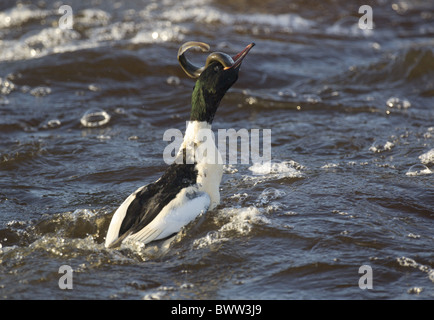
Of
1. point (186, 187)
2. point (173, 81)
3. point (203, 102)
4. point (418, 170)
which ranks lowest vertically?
point (186, 187)

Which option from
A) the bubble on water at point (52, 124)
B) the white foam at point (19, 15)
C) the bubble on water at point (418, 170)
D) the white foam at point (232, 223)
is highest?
the white foam at point (19, 15)

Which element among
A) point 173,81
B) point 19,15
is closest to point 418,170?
point 173,81

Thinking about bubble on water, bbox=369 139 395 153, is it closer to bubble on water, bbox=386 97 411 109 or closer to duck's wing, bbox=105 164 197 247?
bubble on water, bbox=386 97 411 109

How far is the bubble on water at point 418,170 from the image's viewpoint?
5.89 meters

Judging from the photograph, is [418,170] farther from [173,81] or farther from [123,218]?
[173,81]

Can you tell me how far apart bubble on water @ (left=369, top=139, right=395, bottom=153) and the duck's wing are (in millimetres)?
2538

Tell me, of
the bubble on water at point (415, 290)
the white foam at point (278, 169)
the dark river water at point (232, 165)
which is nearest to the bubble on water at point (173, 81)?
the dark river water at point (232, 165)

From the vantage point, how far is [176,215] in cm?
442

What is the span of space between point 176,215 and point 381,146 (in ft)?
9.66

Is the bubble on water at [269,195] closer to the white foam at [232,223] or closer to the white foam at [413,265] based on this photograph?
the white foam at [232,223]

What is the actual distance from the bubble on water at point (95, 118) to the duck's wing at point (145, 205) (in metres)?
2.96

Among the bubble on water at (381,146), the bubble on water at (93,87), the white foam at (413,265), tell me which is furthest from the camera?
the bubble on water at (93,87)

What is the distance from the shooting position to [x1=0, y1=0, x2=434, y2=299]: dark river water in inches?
168
